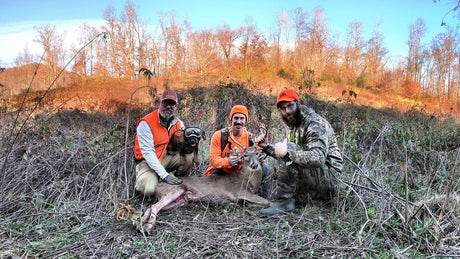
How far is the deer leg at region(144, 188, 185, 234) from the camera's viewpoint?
10.8 ft

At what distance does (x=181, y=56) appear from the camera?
20.1 meters

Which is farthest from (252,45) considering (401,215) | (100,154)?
(401,215)

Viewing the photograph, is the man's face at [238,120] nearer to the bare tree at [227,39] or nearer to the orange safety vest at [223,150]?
the orange safety vest at [223,150]

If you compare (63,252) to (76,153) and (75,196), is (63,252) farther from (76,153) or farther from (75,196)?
(76,153)

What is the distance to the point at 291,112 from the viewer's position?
12.6 feet

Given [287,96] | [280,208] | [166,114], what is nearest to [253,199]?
[280,208]

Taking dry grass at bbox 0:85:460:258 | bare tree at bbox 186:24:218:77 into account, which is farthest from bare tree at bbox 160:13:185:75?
dry grass at bbox 0:85:460:258

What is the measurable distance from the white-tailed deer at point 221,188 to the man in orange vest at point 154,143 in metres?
0.13

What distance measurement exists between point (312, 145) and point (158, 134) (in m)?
2.01

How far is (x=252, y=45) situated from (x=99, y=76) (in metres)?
10.6

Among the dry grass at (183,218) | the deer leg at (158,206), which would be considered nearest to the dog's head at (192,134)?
the deer leg at (158,206)

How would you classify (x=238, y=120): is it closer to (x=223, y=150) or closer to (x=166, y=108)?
(x=223, y=150)

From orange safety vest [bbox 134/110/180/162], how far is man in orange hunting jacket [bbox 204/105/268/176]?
2.04ft

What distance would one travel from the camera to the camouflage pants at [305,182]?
370cm
